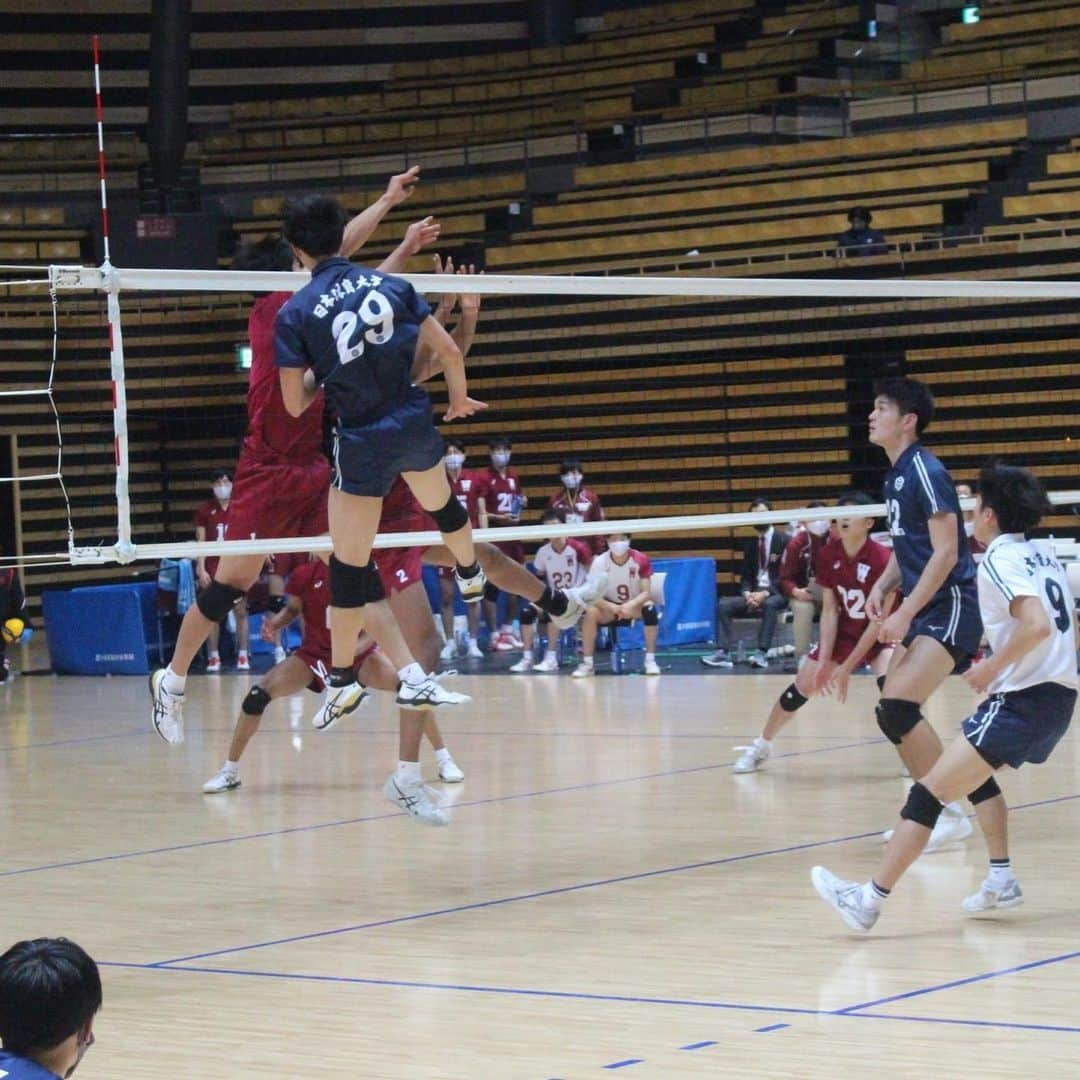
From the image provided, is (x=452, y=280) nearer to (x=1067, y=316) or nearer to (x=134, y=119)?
(x=1067, y=316)

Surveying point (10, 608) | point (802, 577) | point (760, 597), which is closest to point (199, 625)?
point (802, 577)

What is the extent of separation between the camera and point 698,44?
22.5 m

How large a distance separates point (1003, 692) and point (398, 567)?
353cm

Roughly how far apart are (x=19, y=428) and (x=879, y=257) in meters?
9.27

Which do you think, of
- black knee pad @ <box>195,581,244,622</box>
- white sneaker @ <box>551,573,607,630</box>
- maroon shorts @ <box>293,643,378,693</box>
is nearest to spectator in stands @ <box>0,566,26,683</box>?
maroon shorts @ <box>293,643,378,693</box>

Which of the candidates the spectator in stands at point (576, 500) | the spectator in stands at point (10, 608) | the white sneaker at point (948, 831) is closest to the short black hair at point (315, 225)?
the white sneaker at point (948, 831)

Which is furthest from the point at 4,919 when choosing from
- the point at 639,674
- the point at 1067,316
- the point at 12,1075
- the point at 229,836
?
the point at 1067,316

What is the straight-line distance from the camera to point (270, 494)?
6980 mm

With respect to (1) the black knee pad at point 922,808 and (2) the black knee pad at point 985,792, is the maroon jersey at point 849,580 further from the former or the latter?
(1) the black knee pad at point 922,808

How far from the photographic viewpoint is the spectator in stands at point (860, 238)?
17.8 meters

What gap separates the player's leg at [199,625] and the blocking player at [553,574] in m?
8.58

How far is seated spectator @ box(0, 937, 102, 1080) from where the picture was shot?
2.66 meters

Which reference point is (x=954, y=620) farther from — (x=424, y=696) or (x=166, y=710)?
(x=166, y=710)

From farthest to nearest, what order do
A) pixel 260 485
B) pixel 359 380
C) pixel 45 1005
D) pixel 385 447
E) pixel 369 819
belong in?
1. pixel 369 819
2. pixel 260 485
3. pixel 385 447
4. pixel 359 380
5. pixel 45 1005
